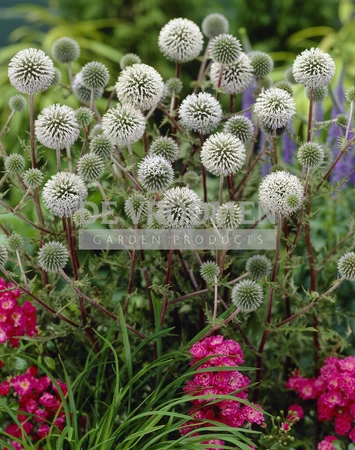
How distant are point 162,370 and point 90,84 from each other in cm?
80

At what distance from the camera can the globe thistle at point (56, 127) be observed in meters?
1.54

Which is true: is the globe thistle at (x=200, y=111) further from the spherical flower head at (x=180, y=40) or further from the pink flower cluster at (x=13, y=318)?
the pink flower cluster at (x=13, y=318)

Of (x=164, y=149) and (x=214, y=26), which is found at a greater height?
(x=214, y=26)

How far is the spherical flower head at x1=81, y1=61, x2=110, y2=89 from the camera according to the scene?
1729 millimetres

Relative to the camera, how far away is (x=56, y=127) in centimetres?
155

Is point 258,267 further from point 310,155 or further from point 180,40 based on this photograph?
point 180,40

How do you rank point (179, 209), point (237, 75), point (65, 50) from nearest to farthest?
point (179, 209) < point (237, 75) < point (65, 50)

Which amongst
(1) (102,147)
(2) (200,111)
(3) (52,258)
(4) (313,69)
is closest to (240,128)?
(2) (200,111)

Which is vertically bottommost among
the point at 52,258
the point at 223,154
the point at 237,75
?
the point at 52,258

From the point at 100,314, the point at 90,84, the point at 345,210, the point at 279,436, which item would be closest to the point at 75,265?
the point at 100,314

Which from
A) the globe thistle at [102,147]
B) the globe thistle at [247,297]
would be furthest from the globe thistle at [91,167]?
the globe thistle at [247,297]

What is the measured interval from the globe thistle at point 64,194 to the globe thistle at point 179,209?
192 millimetres

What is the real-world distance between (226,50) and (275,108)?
0.75 ft

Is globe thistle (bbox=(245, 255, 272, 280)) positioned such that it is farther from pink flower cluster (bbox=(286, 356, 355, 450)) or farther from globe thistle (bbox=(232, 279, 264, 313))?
pink flower cluster (bbox=(286, 356, 355, 450))
